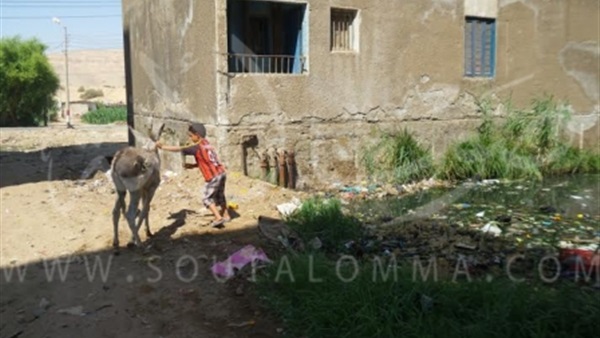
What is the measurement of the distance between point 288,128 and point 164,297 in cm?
410

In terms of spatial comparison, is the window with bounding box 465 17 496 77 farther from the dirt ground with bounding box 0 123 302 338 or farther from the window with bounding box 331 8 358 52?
the dirt ground with bounding box 0 123 302 338

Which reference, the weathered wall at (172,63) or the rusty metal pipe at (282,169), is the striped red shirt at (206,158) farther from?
the rusty metal pipe at (282,169)

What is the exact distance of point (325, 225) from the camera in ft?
→ 17.7

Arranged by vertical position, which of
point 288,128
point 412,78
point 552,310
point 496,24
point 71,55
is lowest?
point 552,310

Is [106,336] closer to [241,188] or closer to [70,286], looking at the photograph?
[70,286]

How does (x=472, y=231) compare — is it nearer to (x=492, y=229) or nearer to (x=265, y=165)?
(x=492, y=229)

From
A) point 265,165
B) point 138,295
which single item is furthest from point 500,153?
point 138,295

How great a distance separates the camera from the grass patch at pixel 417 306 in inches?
121

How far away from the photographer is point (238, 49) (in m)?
7.86

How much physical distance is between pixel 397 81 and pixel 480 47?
6.63ft

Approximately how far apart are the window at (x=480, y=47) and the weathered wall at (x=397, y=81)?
5.3 inches

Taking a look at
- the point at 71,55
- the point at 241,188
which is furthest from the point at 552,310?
the point at 71,55

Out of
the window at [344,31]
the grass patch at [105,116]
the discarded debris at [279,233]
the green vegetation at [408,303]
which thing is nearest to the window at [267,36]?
A: the window at [344,31]

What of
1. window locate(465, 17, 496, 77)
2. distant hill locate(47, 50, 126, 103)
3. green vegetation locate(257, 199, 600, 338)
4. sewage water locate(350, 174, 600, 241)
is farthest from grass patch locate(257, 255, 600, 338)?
distant hill locate(47, 50, 126, 103)
